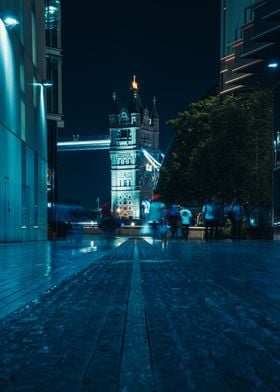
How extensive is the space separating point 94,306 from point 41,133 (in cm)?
2907

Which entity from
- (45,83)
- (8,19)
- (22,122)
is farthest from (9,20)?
(45,83)

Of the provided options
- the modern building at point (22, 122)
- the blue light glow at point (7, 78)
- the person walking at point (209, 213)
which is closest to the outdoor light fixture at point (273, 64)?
the person walking at point (209, 213)

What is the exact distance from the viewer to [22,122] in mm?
26234

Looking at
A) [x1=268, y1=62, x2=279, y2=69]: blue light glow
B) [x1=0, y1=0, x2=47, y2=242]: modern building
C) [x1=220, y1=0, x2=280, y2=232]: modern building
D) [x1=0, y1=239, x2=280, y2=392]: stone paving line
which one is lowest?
[x1=0, y1=239, x2=280, y2=392]: stone paving line

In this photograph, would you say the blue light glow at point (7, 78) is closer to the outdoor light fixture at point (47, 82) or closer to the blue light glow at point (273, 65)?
the outdoor light fixture at point (47, 82)

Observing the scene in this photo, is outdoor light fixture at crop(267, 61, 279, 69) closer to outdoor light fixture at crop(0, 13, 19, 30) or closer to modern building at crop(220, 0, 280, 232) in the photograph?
modern building at crop(220, 0, 280, 232)

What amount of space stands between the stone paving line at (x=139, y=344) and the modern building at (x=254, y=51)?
2608 cm

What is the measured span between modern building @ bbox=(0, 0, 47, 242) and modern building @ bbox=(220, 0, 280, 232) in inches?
424

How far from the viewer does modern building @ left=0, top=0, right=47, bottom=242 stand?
2209 cm

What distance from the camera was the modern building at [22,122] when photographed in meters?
22.1

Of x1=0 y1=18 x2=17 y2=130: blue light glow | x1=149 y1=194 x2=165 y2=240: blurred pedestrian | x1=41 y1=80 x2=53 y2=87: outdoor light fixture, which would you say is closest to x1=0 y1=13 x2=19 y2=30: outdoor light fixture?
x1=0 y1=18 x2=17 y2=130: blue light glow

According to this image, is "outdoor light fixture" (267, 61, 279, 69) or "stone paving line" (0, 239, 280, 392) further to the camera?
"outdoor light fixture" (267, 61, 279, 69)

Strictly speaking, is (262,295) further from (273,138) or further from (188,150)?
(188,150)

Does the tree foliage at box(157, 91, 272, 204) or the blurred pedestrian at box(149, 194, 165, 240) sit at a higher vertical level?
the tree foliage at box(157, 91, 272, 204)
